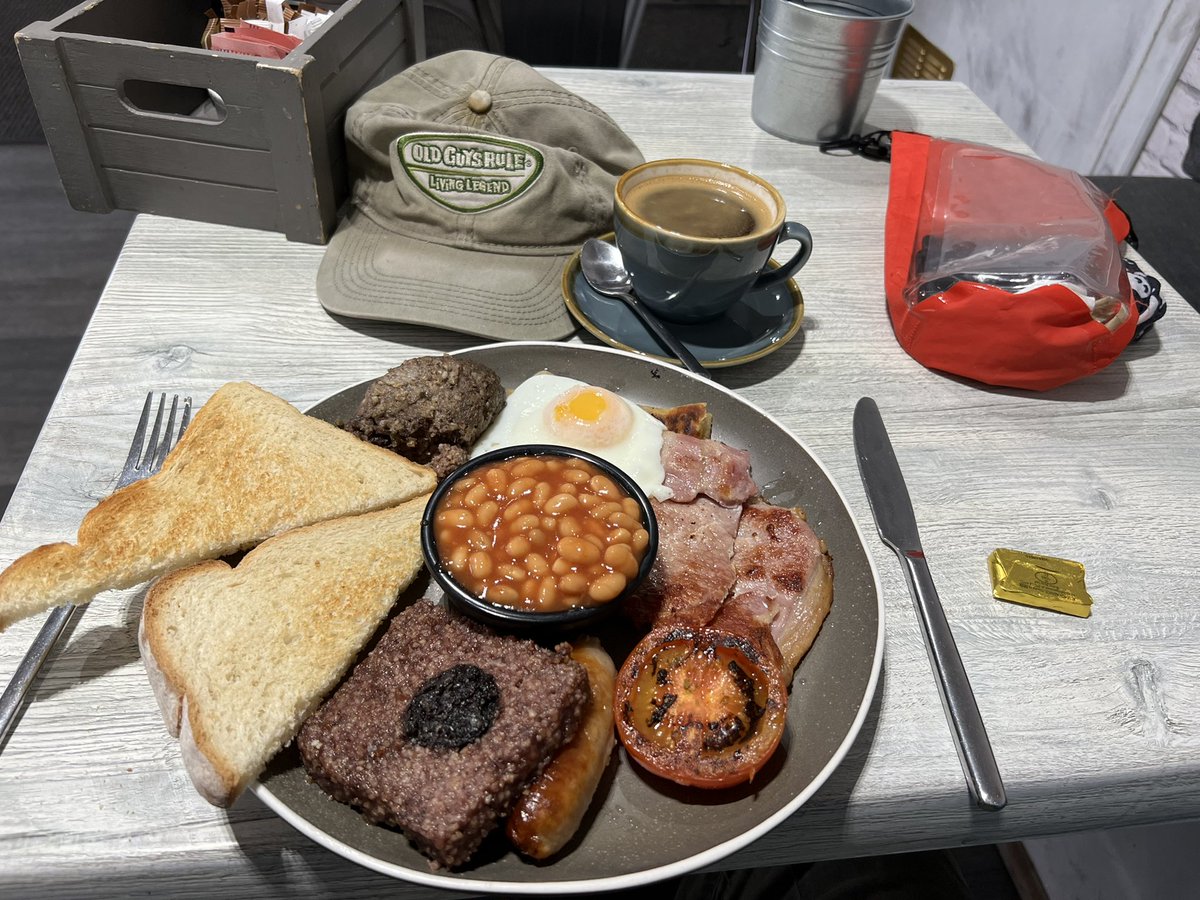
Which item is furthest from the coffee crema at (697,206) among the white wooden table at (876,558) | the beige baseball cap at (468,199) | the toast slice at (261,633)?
the toast slice at (261,633)

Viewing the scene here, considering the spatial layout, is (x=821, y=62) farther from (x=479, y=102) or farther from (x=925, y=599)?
(x=925, y=599)

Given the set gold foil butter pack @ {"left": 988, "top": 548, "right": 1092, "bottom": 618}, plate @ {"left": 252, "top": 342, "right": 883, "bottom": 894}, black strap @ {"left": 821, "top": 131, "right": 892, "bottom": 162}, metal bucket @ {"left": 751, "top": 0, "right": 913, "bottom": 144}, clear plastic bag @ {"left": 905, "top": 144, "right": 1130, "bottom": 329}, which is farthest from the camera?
black strap @ {"left": 821, "top": 131, "right": 892, "bottom": 162}

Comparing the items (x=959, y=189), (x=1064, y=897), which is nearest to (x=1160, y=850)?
(x=1064, y=897)

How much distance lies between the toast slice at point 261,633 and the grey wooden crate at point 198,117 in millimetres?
1302

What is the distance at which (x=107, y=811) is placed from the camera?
122 cm

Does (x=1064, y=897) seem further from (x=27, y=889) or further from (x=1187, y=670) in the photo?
(x=27, y=889)

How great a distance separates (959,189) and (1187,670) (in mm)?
1513

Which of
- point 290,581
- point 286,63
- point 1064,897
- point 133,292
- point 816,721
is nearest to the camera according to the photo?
point 816,721

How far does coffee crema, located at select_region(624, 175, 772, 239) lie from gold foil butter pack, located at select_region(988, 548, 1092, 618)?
1.07 m

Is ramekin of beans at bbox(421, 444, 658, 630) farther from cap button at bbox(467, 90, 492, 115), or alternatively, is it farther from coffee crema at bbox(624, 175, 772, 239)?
cap button at bbox(467, 90, 492, 115)

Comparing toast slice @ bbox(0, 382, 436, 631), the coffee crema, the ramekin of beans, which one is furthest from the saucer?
toast slice @ bbox(0, 382, 436, 631)

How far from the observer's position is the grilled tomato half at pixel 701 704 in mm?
1220

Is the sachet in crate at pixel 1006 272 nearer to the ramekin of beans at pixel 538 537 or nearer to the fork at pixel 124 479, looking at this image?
the ramekin of beans at pixel 538 537

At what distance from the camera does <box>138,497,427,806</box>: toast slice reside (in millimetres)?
1200
